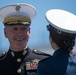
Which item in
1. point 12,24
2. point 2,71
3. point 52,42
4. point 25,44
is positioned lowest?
point 2,71

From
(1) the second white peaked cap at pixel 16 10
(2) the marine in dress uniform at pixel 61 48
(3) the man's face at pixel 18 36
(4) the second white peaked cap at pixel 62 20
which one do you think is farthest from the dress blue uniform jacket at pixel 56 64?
(1) the second white peaked cap at pixel 16 10

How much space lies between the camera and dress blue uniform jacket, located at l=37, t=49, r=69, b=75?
1.74 meters

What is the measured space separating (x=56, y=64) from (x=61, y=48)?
15 centimetres

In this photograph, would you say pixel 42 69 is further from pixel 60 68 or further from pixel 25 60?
pixel 25 60

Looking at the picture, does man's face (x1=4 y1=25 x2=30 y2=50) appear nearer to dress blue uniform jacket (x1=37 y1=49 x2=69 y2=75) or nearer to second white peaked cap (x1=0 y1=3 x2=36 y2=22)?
second white peaked cap (x1=0 y1=3 x2=36 y2=22)

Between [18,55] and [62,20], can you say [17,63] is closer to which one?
[18,55]

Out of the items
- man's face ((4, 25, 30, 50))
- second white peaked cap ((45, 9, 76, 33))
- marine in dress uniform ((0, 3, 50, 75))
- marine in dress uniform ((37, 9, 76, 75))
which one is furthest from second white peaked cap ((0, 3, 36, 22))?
marine in dress uniform ((37, 9, 76, 75))

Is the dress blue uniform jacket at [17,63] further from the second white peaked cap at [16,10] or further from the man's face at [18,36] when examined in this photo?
the second white peaked cap at [16,10]

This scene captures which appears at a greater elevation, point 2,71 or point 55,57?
point 55,57

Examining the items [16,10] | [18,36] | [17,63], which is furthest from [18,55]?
[16,10]

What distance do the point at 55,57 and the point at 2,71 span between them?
1201mm

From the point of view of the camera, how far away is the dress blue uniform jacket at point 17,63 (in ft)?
9.26

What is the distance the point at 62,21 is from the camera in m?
1.89

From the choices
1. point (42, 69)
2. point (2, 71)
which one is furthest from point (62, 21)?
point (2, 71)
